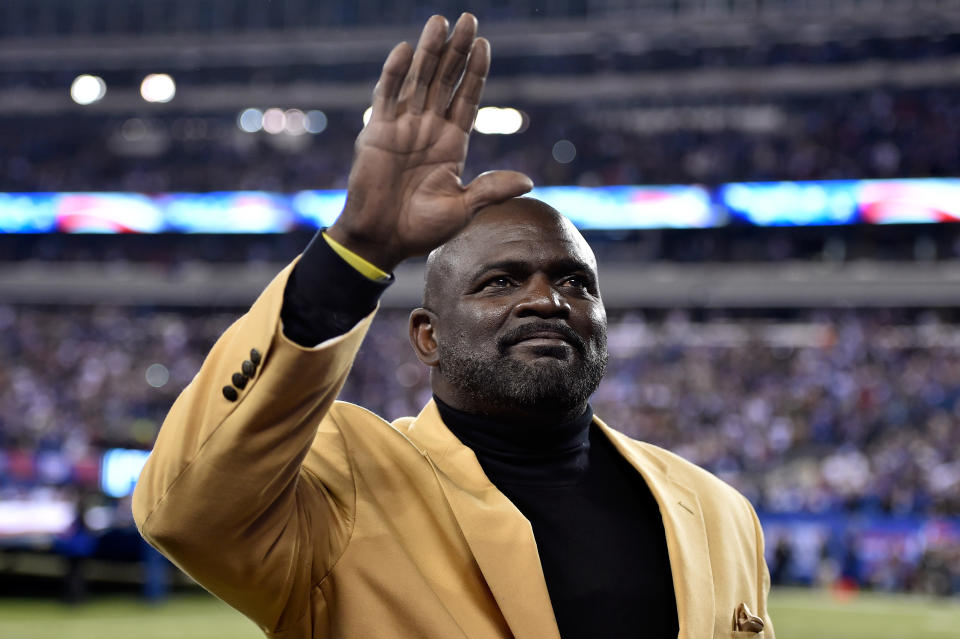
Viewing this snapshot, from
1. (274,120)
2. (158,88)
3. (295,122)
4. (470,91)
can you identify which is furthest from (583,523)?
(158,88)

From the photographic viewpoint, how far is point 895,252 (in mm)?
25391

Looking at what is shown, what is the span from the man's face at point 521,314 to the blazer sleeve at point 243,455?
0.43 meters

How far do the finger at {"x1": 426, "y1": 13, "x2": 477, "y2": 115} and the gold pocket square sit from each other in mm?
1009

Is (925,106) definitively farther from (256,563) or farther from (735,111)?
(256,563)

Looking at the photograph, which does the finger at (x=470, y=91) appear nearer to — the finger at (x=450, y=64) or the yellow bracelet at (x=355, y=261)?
the finger at (x=450, y=64)

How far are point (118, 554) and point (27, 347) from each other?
17723 mm

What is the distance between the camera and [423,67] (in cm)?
157

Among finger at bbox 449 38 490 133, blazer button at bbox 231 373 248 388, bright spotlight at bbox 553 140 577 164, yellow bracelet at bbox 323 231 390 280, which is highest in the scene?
finger at bbox 449 38 490 133

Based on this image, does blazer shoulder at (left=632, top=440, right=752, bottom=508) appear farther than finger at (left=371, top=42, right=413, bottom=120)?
Yes

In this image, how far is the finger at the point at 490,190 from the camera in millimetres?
1573

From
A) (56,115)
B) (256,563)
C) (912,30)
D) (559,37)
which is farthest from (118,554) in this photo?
→ (56,115)

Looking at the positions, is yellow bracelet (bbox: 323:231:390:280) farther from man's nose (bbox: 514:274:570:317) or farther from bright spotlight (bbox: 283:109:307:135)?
bright spotlight (bbox: 283:109:307:135)

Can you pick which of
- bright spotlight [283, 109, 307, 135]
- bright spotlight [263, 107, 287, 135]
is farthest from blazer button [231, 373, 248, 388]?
bright spotlight [263, 107, 287, 135]

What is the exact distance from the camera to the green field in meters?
9.43
